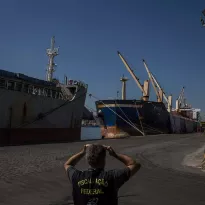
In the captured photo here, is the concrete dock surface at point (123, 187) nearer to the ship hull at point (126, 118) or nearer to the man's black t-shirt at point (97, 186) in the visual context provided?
the man's black t-shirt at point (97, 186)

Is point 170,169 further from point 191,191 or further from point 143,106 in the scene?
point 143,106

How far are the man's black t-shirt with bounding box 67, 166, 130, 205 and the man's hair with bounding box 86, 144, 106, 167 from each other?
0.08 meters

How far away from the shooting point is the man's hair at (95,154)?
9.53 feet

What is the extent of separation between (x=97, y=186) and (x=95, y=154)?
291 millimetres

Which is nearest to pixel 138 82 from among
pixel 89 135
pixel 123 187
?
pixel 89 135

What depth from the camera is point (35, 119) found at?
2877 centimetres

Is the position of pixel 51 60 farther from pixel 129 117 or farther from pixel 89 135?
pixel 89 135

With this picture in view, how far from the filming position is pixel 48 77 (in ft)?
137

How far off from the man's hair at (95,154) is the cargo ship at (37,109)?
2237 cm

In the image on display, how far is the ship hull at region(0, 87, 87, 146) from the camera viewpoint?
25.4m

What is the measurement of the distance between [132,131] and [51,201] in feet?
116

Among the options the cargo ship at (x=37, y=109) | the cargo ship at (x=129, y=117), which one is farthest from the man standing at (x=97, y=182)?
the cargo ship at (x=129, y=117)

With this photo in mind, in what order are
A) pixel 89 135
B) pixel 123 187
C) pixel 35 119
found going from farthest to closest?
pixel 89 135 < pixel 35 119 < pixel 123 187

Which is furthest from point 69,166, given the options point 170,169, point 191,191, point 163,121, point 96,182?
point 163,121
